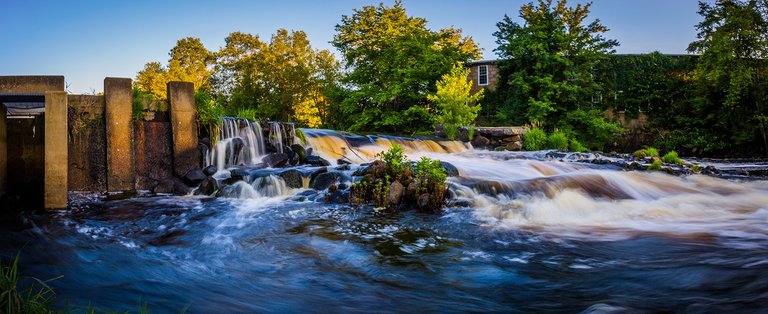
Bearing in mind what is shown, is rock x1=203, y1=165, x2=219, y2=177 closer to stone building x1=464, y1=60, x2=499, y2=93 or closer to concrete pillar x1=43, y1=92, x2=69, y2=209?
concrete pillar x1=43, y1=92, x2=69, y2=209

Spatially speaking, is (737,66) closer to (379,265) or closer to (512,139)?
(512,139)

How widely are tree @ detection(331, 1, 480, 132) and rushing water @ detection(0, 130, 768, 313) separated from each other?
19.8 meters

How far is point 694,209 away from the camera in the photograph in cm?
774

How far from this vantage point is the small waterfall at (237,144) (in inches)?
446

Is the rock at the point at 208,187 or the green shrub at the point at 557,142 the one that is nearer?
the rock at the point at 208,187

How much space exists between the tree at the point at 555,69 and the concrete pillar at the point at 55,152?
74.2 ft

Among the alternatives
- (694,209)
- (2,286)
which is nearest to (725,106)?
(694,209)

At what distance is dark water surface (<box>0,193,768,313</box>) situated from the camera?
349 centimetres

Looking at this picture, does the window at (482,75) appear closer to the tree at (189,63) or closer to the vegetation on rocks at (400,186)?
the tree at (189,63)

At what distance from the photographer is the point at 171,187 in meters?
10.1

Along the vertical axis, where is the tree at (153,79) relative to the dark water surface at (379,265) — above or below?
above

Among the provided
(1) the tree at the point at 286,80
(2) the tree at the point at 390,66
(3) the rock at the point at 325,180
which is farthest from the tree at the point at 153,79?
(3) the rock at the point at 325,180

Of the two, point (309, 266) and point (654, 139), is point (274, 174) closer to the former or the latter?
point (309, 266)

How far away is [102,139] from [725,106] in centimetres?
2868
